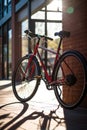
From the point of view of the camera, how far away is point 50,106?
5.29m

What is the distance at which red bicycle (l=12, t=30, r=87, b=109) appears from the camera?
4551 millimetres

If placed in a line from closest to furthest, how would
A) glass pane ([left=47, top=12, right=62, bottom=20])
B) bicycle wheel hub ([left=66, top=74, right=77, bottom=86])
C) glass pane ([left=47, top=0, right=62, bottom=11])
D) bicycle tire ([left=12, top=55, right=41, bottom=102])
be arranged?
bicycle wheel hub ([left=66, top=74, right=77, bottom=86]), bicycle tire ([left=12, top=55, right=41, bottom=102]), glass pane ([left=47, top=0, right=62, bottom=11]), glass pane ([left=47, top=12, right=62, bottom=20])

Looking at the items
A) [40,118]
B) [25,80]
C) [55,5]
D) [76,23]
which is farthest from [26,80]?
[55,5]

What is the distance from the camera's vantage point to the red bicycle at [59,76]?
4.55m

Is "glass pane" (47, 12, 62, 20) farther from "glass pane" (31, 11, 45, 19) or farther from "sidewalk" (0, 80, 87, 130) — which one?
"sidewalk" (0, 80, 87, 130)

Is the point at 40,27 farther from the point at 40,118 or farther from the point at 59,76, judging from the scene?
the point at 40,118

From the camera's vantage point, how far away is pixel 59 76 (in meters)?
4.98

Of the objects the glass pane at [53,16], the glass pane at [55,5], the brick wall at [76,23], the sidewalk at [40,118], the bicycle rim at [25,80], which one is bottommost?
the sidewalk at [40,118]

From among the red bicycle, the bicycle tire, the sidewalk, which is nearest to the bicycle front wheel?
the red bicycle

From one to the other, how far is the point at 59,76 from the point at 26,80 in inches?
35.6

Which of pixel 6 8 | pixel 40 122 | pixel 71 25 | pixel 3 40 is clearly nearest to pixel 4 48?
pixel 3 40

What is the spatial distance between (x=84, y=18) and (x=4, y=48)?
49.4 ft

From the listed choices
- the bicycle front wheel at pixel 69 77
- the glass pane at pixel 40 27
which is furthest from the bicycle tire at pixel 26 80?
the glass pane at pixel 40 27

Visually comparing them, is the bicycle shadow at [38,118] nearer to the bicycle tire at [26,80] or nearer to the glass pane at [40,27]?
the bicycle tire at [26,80]
